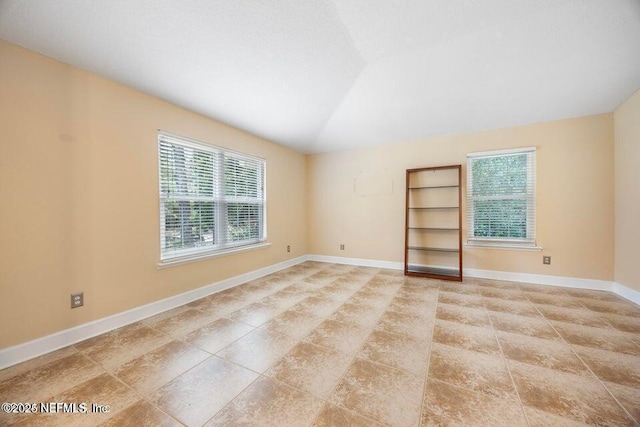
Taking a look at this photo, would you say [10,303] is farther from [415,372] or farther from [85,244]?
[415,372]

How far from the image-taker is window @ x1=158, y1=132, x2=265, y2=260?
262 cm

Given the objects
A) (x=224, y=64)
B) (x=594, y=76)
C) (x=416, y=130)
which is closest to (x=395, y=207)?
(x=416, y=130)

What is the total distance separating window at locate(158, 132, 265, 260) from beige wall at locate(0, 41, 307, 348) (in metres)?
0.15

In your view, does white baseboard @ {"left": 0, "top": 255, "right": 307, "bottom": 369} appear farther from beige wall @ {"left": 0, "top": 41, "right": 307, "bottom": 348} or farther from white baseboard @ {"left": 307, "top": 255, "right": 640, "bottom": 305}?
white baseboard @ {"left": 307, "top": 255, "right": 640, "bottom": 305}

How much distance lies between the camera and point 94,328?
2016 mm

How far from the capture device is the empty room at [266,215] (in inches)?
55.6

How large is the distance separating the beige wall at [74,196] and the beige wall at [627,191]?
508 centimetres

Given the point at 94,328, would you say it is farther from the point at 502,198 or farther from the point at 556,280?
the point at 556,280

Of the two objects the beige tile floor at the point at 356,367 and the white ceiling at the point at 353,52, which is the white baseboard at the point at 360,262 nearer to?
the beige tile floor at the point at 356,367

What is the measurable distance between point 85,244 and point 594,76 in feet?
17.1

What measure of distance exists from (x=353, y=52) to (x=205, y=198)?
238cm

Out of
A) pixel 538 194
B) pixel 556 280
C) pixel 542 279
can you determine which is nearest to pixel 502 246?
pixel 542 279

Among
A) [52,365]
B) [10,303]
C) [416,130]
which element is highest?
[416,130]

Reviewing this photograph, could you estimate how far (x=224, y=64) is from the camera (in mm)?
2180
